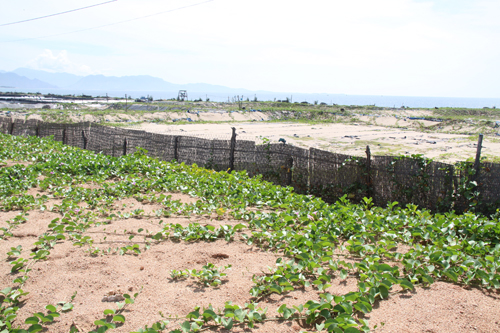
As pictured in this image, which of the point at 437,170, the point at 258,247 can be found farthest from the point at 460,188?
the point at 258,247

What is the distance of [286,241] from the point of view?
14.8 ft

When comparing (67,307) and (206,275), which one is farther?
(206,275)

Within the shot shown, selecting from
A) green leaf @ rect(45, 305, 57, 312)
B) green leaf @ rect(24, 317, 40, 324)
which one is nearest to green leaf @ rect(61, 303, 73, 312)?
green leaf @ rect(45, 305, 57, 312)

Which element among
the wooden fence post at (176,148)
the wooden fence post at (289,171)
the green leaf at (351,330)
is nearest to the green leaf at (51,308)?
the green leaf at (351,330)

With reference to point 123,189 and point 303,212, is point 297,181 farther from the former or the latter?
point 123,189

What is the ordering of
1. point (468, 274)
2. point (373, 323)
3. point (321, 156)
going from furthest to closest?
point (321, 156) < point (468, 274) < point (373, 323)

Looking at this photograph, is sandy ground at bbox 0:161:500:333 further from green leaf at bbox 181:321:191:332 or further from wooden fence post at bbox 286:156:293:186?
wooden fence post at bbox 286:156:293:186

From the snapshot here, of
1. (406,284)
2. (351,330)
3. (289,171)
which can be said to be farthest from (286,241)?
(289,171)

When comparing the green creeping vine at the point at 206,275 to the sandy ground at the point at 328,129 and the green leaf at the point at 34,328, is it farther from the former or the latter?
the sandy ground at the point at 328,129

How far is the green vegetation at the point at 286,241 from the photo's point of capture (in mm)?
2885

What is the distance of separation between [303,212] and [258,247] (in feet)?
4.36

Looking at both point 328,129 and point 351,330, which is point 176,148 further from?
point 328,129

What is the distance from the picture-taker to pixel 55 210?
603 cm

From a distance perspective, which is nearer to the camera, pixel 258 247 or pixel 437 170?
pixel 258 247
